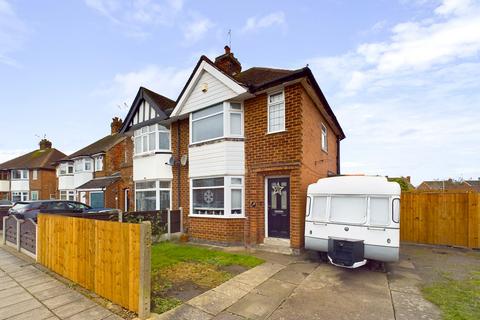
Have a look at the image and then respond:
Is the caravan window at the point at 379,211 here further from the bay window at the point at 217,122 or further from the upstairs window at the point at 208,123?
the upstairs window at the point at 208,123

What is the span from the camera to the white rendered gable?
10106mm

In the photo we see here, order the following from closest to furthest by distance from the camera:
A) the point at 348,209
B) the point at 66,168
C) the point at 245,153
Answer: the point at 348,209
the point at 245,153
the point at 66,168

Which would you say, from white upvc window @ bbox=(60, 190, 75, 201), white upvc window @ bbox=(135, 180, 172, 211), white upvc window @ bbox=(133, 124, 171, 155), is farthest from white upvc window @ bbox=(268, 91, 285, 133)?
white upvc window @ bbox=(60, 190, 75, 201)

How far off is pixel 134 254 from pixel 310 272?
4.48 meters

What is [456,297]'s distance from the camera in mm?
5195

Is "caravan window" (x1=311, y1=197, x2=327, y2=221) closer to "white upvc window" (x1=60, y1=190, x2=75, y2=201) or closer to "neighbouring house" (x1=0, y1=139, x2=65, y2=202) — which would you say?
"white upvc window" (x1=60, y1=190, x2=75, y2=201)

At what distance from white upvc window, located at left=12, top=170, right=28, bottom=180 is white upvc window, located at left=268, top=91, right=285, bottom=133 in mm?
40293

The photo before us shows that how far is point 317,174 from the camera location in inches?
441

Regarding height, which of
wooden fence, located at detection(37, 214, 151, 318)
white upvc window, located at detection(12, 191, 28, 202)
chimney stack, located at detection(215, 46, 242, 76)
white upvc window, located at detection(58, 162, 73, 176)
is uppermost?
chimney stack, located at detection(215, 46, 242, 76)

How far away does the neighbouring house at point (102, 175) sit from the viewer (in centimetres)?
1717

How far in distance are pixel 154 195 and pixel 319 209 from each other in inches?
338

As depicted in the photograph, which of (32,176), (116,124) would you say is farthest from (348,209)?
(32,176)

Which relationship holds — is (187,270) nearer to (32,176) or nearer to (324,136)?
(324,136)

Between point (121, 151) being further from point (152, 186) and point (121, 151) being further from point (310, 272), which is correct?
point (310, 272)
